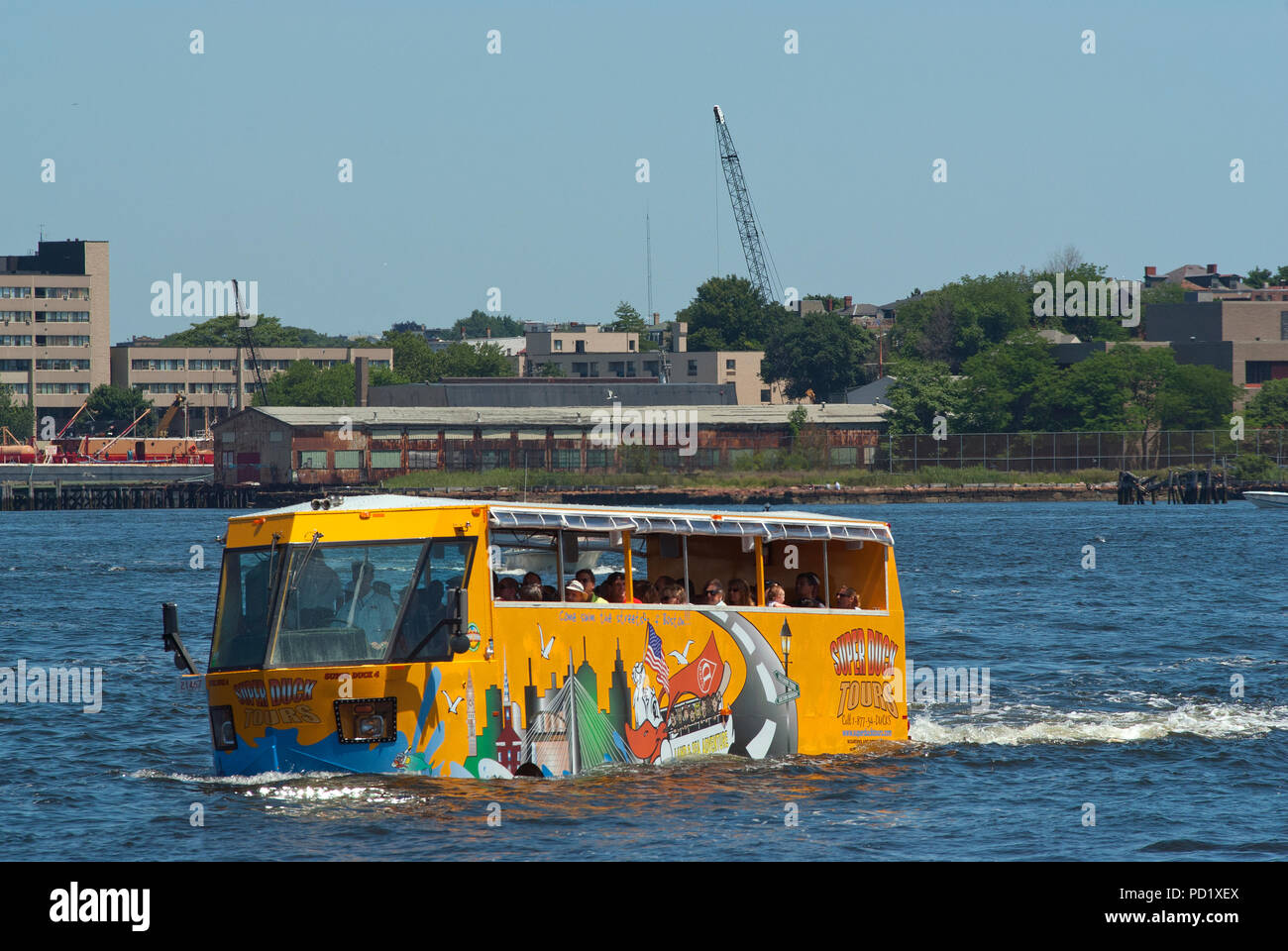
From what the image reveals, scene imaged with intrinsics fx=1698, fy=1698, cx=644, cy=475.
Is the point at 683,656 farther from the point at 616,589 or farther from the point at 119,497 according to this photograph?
the point at 119,497

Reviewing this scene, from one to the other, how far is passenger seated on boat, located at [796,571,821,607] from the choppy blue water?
7.00 ft

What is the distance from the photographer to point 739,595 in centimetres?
2212

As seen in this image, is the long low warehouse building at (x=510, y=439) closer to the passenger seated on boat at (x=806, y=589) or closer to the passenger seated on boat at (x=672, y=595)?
the passenger seated on boat at (x=806, y=589)

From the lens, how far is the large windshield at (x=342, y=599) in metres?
18.3

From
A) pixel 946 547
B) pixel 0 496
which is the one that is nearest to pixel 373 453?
pixel 0 496

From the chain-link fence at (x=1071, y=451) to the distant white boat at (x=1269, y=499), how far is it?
915 inches

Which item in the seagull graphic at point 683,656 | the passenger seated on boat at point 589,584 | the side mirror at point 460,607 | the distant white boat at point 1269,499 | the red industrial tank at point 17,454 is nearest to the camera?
the side mirror at point 460,607

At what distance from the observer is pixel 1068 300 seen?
616 ft

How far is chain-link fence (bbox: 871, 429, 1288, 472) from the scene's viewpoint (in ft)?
476

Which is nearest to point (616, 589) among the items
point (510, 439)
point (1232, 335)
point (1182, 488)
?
point (1182, 488)

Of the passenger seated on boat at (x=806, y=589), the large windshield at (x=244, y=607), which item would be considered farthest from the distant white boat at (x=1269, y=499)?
the large windshield at (x=244, y=607)

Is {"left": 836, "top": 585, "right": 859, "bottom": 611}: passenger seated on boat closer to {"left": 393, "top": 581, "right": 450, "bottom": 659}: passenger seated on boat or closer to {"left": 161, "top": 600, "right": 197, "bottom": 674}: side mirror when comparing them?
{"left": 393, "top": 581, "right": 450, "bottom": 659}: passenger seated on boat

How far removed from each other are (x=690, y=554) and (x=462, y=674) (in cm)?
582
